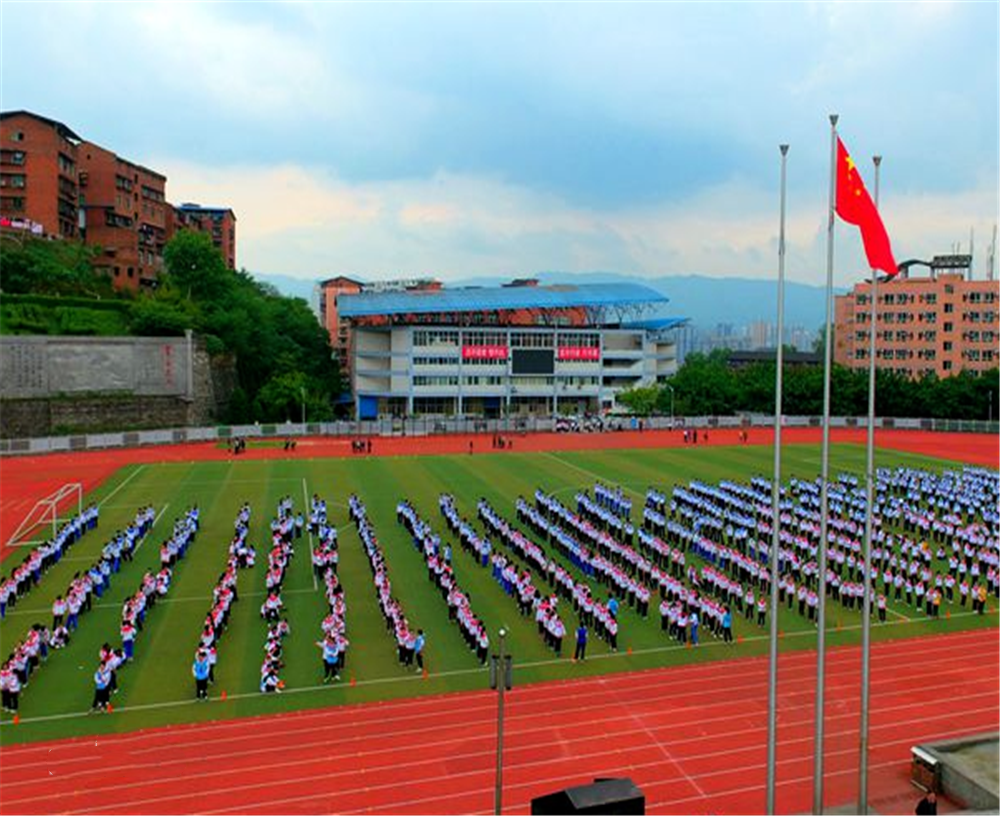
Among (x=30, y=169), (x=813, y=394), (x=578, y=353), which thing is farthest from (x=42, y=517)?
(x=813, y=394)

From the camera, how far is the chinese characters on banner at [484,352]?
69.6 m

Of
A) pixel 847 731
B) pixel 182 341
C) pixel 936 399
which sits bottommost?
pixel 847 731

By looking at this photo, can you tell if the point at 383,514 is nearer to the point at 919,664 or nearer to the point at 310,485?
the point at 310,485

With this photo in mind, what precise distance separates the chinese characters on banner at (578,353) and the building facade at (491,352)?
0.08m

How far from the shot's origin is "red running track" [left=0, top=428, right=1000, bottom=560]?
36.0 m

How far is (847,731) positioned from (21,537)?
2360 centimetres

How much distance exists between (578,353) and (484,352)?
8.43m

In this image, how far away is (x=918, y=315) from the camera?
7512cm

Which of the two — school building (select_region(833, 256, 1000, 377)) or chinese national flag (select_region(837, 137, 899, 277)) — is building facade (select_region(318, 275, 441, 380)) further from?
chinese national flag (select_region(837, 137, 899, 277))

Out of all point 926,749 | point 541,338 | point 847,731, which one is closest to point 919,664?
point 847,731

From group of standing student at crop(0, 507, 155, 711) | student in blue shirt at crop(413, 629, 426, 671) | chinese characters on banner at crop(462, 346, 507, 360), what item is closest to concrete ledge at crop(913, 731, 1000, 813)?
student in blue shirt at crop(413, 629, 426, 671)

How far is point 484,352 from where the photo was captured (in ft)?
230

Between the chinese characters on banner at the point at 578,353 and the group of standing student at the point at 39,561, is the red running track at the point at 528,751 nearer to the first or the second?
the group of standing student at the point at 39,561

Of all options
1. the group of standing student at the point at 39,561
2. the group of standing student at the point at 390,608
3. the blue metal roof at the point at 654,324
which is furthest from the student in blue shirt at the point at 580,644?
the blue metal roof at the point at 654,324
